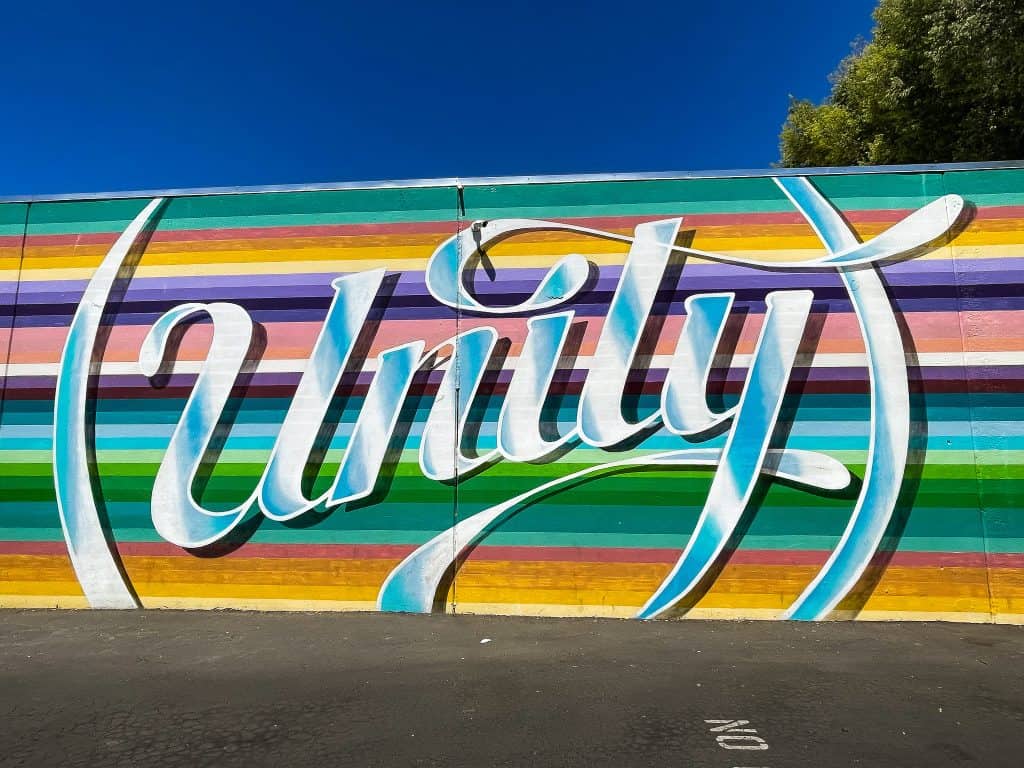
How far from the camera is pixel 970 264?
5.85 m

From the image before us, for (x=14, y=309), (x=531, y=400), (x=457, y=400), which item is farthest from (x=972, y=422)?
(x=14, y=309)

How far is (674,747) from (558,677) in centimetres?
114

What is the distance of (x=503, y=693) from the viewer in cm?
411

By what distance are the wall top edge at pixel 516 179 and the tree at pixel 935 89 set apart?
5.22m

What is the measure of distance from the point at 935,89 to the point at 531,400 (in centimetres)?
1062

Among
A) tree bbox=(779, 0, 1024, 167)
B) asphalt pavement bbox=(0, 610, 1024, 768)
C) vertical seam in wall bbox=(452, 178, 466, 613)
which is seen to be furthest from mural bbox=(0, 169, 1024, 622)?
tree bbox=(779, 0, 1024, 167)

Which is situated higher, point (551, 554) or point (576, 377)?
point (576, 377)

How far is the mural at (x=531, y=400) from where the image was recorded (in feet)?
18.7

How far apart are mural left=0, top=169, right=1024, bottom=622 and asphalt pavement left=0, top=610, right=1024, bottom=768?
47 cm

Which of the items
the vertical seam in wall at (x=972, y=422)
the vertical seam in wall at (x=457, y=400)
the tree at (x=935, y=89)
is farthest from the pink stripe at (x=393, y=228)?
the tree at (x=935, y=89)

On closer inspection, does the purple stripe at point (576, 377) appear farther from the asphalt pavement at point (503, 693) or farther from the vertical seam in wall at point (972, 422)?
the asphalt pavement at point (503, 693)

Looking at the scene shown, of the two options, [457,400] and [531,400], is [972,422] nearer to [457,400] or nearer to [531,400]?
[531,400]

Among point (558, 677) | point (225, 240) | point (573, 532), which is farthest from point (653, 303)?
point (225, 240)

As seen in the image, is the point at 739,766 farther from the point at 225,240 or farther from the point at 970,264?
the point at 225,240
